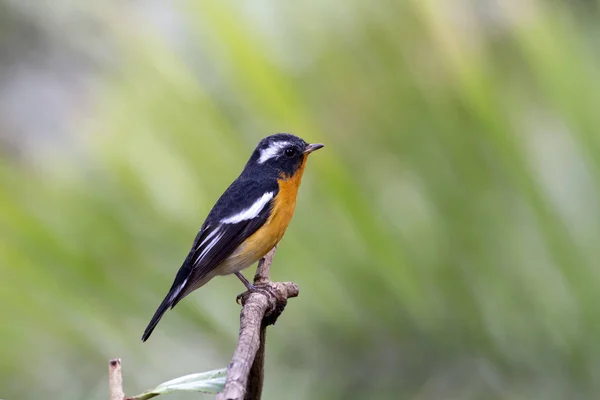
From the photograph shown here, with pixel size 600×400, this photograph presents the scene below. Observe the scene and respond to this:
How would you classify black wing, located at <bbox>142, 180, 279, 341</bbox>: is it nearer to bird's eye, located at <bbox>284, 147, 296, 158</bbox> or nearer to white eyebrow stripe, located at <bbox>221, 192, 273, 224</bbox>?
white eyebrow stripe, located at <bbox>221, 192, 273, 224</bbox>

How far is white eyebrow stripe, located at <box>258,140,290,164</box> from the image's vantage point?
2.76 m

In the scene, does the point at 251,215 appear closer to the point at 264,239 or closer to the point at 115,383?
the point at 264,239

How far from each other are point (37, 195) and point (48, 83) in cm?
515

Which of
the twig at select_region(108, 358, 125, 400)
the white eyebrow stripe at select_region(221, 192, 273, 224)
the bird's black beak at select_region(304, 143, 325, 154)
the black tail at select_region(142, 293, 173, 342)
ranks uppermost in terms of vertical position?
the white eyebrow stripe at select_region(221, 192, 273, 224)

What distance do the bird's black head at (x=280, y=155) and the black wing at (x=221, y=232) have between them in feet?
0.25

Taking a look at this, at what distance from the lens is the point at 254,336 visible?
161cm

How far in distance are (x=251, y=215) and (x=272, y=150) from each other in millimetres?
263

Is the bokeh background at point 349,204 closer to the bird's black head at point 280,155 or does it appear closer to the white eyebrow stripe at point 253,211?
the bird's black head at point 280,155

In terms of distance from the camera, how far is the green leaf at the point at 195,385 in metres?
1.42

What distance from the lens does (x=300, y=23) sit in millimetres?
2582

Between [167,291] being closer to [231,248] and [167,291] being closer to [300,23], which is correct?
[231,248]

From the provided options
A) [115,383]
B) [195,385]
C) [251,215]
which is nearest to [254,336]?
[195,385]

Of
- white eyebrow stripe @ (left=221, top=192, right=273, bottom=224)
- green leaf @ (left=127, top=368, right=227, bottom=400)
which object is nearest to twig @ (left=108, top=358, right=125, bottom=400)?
green leaf @ (left=127, top=368, right=227, bottom=400)

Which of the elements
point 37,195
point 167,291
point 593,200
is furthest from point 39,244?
point 593,200
